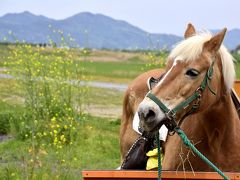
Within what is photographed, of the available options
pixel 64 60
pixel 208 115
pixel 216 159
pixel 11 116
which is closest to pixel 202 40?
pixel 208 115

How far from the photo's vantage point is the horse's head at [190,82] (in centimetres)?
410

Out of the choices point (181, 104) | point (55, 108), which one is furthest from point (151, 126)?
point (55, 108)

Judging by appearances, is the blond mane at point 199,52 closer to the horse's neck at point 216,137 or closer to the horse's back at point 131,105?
the horse's neck at point 216,137

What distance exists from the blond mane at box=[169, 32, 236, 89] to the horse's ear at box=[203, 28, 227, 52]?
44 millimetres

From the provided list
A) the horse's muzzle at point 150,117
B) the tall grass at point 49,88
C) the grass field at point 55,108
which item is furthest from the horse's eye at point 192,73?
the tall grass at point 49,88

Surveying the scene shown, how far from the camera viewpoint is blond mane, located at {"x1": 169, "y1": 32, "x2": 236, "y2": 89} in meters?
4.39

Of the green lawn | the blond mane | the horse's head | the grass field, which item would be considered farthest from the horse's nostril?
the grass field

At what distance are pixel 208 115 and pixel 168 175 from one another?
2.32 ft

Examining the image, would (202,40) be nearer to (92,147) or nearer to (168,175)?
(168,175)

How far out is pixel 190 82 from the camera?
14.3 ft

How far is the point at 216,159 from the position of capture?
4852mm

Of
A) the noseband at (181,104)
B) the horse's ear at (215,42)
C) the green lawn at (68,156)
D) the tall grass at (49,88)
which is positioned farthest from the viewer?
the tall grass at (49,88)

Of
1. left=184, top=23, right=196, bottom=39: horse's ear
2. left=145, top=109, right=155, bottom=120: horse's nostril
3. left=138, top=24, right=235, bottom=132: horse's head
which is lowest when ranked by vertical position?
left=145, top=109, right=155, bottom=120: horse's nostril

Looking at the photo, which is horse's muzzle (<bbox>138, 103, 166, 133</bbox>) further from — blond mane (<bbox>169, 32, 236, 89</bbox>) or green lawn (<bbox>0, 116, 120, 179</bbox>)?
green lawn (<bbox>0, 116, 120, 179</bbox>)
